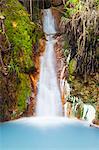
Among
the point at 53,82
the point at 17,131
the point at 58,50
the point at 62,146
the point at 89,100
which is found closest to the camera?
the point at 62,146

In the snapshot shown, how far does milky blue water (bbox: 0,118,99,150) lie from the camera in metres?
6.11

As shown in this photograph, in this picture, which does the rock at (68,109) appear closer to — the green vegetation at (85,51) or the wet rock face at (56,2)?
the green vegetation at (85,51)

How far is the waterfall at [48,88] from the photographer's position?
23.3 ft

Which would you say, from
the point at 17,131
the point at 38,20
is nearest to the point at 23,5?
the point at 38,20

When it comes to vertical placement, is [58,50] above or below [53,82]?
above

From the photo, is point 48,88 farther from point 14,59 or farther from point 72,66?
point 14,59

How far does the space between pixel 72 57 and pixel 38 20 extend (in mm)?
2249

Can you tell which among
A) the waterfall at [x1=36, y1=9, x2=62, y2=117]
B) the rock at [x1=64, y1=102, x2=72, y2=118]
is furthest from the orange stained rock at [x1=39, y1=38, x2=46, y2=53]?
the rock at [x1=64, y1=102, x2=72, y2=118]

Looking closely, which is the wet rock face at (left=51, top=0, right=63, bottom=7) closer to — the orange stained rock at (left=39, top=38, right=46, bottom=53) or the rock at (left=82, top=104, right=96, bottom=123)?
the orange stained rock at (left=39, top=38, right=46, bottom=53)

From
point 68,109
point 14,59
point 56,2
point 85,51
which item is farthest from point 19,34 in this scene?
point 56,2

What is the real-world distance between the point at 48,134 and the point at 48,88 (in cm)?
129

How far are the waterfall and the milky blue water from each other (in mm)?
233

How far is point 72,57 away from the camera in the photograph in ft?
24.5

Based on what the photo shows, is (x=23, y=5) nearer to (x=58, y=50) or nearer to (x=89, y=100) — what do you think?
(x=58, y=50)
